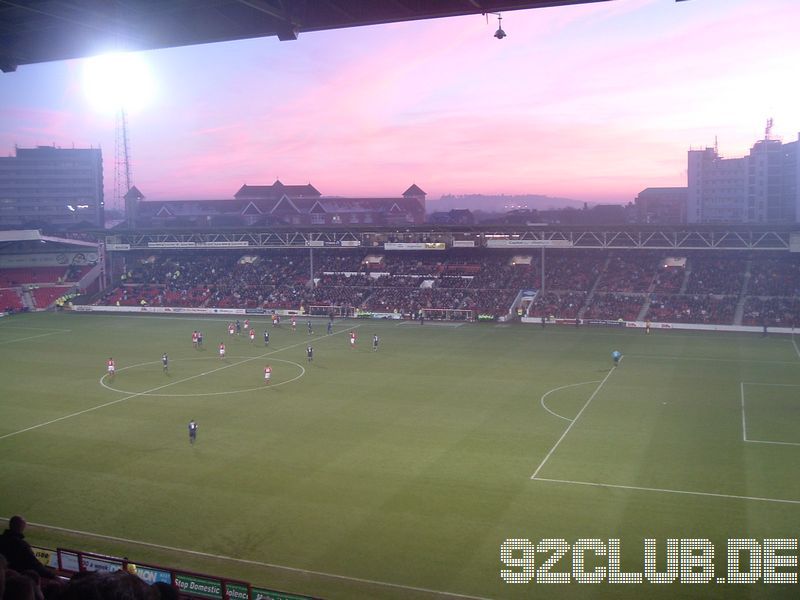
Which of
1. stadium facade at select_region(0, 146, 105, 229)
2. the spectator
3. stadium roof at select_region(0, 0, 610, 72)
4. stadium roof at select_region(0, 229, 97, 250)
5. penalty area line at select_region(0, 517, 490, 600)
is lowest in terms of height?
penalty area line at select_region(0, 517, 490, 600)

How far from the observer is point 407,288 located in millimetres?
70062

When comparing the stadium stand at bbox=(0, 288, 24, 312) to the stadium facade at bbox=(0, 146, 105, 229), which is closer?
the stadium stand at bbox=(0, 288, 24, 312)

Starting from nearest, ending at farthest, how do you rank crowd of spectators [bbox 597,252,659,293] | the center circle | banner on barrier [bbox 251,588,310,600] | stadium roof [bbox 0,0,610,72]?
stadium roof [bbox 0,0,610,72] → banner on barrier [bbox 251,588,310,600] → the center circle → crowd of spectators [bbox 597,252,659,293]

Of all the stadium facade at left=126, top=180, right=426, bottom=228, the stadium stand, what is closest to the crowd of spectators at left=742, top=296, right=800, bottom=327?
the stadium facade at left=126, top=180, right=426, bottom=228

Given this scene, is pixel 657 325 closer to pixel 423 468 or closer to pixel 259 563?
pixel 423 468

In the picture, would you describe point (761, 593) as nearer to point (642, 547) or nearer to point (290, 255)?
point (642, 547)

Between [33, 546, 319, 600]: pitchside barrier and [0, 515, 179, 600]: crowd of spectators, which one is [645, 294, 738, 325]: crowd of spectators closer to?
[33, 546, 319, 600]: pitchside barrier

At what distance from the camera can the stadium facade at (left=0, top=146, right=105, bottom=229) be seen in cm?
15038

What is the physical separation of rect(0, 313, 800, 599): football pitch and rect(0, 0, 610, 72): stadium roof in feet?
40.3

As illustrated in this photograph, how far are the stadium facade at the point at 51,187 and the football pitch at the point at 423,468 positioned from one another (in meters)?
123

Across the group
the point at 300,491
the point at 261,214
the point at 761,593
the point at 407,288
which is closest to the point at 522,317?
the point at 407,288

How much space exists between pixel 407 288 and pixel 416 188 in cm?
5867

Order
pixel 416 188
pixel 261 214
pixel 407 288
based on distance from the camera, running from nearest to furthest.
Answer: pixel 407 288 < pixel 261 214 < pixel 416 188

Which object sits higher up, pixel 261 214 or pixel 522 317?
pixel 261 214
